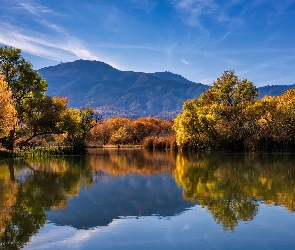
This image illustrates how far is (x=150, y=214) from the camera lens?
11.2 meters

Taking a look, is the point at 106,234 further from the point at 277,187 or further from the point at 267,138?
the point at 267,138

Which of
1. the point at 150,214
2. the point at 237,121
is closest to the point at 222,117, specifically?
the point at 237,121

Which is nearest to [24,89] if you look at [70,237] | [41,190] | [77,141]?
[77,141]

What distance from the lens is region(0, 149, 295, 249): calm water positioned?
830 centimetres

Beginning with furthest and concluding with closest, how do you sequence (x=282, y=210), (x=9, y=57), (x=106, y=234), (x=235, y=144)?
(x=235, y=144)
(x=9, y=57)
(x=282, y=210)
(x=106, y=234)

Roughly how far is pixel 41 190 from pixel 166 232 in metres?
8.10

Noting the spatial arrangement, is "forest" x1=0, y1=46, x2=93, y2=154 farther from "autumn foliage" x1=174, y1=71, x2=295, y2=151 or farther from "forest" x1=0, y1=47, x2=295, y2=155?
"autumn foliage" x1=174, y1=71, x2=295, y2=151

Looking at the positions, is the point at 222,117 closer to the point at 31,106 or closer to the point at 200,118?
the point at 200,118

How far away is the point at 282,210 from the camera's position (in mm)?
11117

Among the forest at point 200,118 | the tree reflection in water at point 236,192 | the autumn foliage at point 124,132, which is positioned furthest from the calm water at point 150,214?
the autumn foliage at point 124,132

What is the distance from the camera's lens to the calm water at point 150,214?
27.2 ft

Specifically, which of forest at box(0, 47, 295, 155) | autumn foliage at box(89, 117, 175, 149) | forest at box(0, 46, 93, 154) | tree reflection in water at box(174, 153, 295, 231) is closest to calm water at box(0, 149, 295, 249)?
tree reflection in water at box(174, 153, 295, 231)

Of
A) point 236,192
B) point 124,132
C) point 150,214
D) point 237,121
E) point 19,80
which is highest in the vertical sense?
point 19,80

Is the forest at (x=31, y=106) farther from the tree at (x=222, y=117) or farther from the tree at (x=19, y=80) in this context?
the tree at (x=222, y=117)
